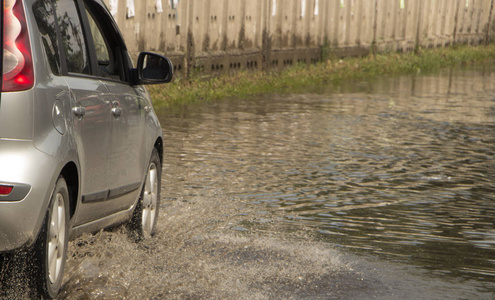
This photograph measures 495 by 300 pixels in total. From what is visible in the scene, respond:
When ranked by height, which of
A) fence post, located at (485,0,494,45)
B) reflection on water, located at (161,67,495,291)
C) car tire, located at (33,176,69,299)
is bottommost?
fence post, located at (485,0,494,45)

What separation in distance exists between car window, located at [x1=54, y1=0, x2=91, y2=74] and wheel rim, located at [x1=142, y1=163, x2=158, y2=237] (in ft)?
4.43

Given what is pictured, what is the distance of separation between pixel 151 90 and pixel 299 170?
259 inches

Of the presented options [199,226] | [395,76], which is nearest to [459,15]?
[395,76]

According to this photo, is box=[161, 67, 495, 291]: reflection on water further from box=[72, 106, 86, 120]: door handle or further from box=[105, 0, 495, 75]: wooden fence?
box=[72, 106, 86, 120]: door handle

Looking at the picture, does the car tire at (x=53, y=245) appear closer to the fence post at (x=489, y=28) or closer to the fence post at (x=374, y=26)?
the fence post at (x=374, y=26)

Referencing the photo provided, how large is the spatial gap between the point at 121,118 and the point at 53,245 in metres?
1.21

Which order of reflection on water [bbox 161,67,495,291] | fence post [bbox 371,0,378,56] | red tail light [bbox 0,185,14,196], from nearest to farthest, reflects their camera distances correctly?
red tail light [bbox 0,185,14,196]
reflection on water [bbox 161,67,495,291]
fence post [bbox 371,0,378,56]

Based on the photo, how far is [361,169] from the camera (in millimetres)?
10000

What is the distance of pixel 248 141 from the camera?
11.9 meters

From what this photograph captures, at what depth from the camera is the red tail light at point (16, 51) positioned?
14.6 ft

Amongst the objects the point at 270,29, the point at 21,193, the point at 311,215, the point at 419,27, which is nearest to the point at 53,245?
the point at 21,193

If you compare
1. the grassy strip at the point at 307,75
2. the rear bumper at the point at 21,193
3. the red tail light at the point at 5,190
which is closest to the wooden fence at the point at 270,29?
the grassy strip at the point at 307,75

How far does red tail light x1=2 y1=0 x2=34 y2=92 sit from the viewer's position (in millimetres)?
4445

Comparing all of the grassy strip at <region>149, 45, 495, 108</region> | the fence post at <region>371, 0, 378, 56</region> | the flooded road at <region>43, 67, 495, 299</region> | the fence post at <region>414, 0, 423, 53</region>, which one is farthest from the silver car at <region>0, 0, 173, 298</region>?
the fence post at <region>414, 0, 423, 53</region>
